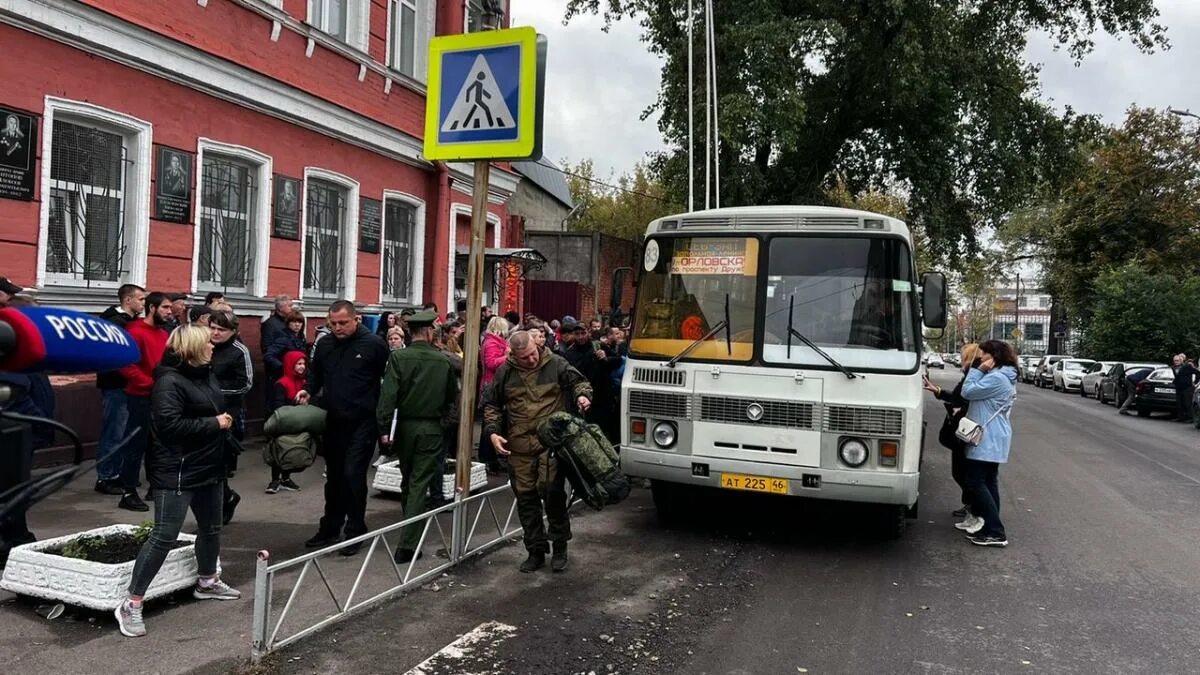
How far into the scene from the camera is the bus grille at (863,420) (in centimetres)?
612

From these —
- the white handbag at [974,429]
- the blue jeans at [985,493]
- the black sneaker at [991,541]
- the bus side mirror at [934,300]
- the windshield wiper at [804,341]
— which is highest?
the bus side mirror at [934,300]

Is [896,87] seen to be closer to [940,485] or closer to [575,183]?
[940,485]

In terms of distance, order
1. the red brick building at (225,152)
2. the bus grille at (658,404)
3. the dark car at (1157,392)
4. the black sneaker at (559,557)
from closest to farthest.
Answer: the black sneaker at (559,557)
the bus grille at (658,404)
the red brick building at (225,152)
the dark car at (1157,392)

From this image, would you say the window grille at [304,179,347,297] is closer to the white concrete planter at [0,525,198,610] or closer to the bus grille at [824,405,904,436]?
the white concrete planter at [0,525,198,610]

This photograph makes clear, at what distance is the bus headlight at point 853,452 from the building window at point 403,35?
1037 cm

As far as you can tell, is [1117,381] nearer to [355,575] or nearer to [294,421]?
[355,575]

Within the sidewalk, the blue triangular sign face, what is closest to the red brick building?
the sidewalk

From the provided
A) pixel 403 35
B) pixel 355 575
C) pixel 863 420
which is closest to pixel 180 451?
pixel 355 575

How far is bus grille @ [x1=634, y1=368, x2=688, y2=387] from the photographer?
6.71m

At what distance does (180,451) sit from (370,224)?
901 centimetres

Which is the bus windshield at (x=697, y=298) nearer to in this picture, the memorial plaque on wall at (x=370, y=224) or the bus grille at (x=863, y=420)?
the bus grille at (x=863, y=420)

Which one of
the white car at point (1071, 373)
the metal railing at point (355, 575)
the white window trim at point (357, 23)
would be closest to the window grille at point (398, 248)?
the white window trim at point (357, 23)

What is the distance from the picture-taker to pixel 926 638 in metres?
4.89

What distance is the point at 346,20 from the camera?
41.2 feet
